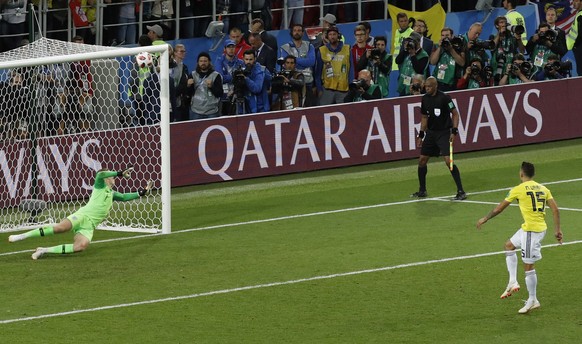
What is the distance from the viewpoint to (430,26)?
97.9 ft

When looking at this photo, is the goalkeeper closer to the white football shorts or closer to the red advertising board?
the red advertising board

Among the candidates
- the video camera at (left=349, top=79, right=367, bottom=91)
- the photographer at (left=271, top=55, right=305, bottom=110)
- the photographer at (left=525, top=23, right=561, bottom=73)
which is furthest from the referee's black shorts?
the photographer at (left=525, top=23, right=561, bottom=73)

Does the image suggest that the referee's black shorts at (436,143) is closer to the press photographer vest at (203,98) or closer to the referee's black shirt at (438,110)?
the referee's black shirt at (438,110)

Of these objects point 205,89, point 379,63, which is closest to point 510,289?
point 205,89

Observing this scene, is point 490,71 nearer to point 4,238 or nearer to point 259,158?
point 259,158

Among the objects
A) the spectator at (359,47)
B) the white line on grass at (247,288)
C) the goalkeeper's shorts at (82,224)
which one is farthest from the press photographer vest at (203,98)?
the white line on grass at (247,288)

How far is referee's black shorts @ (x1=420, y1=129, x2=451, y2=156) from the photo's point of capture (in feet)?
73.0

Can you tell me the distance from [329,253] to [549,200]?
4596mm

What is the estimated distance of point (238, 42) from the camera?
2653 cm

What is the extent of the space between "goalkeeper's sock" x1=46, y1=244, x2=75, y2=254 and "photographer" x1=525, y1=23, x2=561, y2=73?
13322 millimetres

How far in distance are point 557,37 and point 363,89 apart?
516cm

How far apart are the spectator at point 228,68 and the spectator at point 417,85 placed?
3.64 metres

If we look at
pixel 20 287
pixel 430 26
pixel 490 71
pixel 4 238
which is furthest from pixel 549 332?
pixel 430 26

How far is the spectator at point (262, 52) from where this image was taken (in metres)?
26.2
